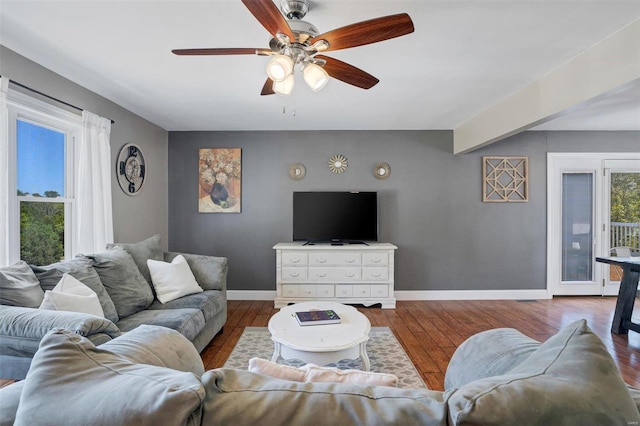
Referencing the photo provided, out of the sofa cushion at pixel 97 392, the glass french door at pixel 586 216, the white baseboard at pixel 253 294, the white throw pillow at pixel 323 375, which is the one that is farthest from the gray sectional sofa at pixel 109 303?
the glass french door at pixel 586 216

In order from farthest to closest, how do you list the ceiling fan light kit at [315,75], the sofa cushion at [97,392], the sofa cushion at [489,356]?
the ceiling fan light kit at [315,75] → the sofa cushion at [489,356] → the sofa cushion at [97,392]

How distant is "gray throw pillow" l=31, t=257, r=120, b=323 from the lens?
6.93ft

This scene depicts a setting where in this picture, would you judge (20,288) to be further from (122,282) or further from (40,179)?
(40,179)

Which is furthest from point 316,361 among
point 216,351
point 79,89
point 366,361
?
point 79,89

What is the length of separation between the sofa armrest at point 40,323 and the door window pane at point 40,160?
130 cm

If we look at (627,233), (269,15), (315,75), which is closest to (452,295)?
(627,233)

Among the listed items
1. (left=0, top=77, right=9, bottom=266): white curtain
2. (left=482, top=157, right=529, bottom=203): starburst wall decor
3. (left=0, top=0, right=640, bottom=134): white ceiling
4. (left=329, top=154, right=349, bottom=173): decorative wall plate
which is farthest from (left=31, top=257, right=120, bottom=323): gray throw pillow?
(left=482, top=157, right=529, bottom=203): starburst wall decor

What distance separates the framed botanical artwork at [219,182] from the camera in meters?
4.67

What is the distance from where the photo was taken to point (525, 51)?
7.55 feet

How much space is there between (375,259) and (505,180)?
2.29m

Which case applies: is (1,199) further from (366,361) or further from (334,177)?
(334,177)

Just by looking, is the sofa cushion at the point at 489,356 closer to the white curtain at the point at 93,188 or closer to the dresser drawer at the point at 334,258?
the dresser drawer at the point at 334,258

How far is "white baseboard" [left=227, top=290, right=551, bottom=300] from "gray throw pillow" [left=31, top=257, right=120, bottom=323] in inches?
91.8

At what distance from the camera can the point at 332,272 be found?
4.20 metres
